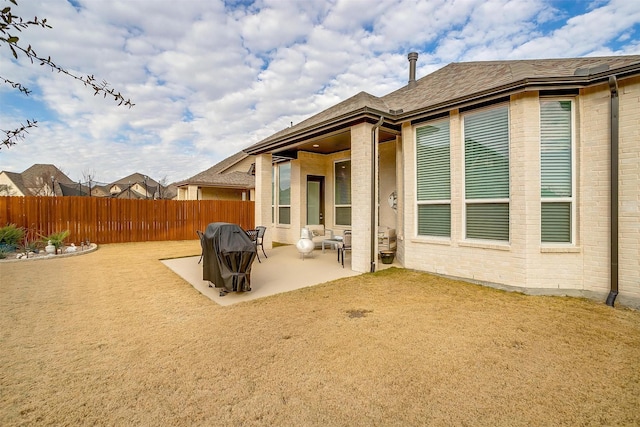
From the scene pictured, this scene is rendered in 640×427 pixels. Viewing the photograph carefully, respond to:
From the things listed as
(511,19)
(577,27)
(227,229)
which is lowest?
(227,229)

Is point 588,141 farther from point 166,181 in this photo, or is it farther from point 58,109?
point 166,181

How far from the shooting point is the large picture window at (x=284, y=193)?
11453mm

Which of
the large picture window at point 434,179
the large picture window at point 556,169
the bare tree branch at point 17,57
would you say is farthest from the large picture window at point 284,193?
the bare tree branch at point 17,57

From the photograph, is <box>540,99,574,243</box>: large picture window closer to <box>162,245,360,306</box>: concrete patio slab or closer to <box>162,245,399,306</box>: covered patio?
<box>162,245,399,306</box>: covered patio

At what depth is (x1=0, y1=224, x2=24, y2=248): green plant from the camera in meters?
8.80

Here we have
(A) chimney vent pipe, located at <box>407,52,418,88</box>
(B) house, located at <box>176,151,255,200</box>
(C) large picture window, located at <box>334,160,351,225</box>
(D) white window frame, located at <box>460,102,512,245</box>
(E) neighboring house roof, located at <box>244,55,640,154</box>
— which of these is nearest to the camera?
(E) neighboring house roof, located at <box>244,55,640,154</box>

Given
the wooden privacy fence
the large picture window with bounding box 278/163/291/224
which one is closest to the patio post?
the large picture window with bounding box 278/163/291/224

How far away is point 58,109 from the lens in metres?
5.66

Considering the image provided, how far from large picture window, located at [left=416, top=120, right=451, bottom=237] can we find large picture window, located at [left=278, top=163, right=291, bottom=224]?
6135 mm

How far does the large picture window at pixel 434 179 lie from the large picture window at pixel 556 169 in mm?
1532

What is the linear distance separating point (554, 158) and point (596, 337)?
9.61 ft

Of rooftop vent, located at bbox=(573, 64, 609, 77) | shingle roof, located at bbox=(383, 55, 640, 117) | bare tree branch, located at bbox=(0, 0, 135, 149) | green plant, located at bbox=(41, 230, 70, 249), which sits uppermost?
shingle roof, located at bbox=(383, 55, 640, 117)

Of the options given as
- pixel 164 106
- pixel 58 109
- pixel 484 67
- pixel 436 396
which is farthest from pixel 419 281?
pixel 164 106

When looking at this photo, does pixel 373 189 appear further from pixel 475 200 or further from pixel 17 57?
pixel 17 57
